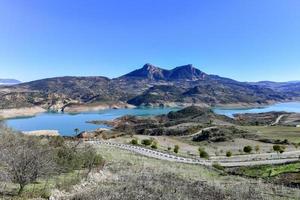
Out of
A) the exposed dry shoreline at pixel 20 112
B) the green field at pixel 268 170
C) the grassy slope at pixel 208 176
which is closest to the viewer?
the grassy slope at pixel 208 176

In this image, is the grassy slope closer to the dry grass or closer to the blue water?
the dry grass

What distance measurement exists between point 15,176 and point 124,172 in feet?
24.8

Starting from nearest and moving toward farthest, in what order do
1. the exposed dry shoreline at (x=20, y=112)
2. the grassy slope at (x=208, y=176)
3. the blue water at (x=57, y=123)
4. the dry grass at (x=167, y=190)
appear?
the dry grass at (x=167, y=190) → the grassy slope at (x=208, y=176) → the blue water at (x=57, y=123) → the exposed dry shoreline at (x=20, y=112)

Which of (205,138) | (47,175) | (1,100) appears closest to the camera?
(47,175)

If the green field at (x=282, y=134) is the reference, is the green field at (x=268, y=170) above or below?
above

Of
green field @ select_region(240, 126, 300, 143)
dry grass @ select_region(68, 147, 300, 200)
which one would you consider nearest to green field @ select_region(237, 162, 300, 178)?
dry grass @ select_region(68, 147, 300, 200)

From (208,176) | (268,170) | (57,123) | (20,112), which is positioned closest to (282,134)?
(268,170)

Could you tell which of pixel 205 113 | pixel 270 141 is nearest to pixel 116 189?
pixel 270 141

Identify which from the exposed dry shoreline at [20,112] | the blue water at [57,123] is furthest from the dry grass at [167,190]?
the exposed dry shoreline at [20,112]

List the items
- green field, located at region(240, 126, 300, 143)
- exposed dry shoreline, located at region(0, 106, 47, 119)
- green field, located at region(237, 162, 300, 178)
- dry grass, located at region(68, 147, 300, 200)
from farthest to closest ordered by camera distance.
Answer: exposed dry shoreline, located at region(0, 106, 47, 119) → green field, located at region(240, 126, 300, 143) → green field, located at region(237, 162, 300, 178) → dry grass, located at region(68, 147, 300, 200)

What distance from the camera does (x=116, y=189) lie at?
15.7 meters

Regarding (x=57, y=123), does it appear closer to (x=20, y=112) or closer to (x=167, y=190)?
(x=20, y=112)

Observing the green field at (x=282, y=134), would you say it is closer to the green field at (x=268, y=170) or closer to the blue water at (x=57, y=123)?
the green field at (x=268, y=170)

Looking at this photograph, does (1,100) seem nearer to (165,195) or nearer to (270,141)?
(270,141)
